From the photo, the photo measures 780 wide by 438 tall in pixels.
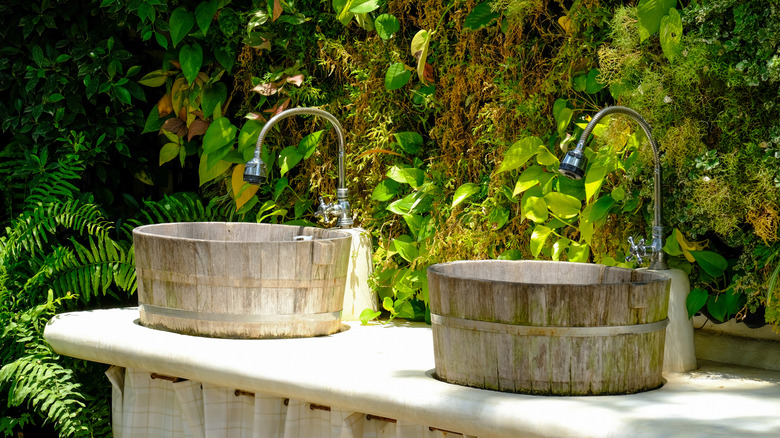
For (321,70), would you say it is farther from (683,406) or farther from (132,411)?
(683,406)

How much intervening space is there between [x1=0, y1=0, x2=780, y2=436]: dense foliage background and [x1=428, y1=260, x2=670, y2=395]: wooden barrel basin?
0.99 feet

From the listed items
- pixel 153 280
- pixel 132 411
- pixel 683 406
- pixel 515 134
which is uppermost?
pixel 515 134

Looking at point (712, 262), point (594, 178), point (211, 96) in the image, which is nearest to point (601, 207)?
point (594, 178)

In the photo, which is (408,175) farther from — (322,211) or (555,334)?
(555,334)

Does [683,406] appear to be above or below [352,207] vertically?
below

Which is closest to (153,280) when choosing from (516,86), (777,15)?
(516,86)

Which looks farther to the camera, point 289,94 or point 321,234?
point 289,94

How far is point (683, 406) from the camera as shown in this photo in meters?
1.59

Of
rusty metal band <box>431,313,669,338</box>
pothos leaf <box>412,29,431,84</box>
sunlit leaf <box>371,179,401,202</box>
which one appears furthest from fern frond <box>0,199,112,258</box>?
rusty metal band <box>431,313,669,338</box>

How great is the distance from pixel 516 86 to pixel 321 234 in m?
0.73

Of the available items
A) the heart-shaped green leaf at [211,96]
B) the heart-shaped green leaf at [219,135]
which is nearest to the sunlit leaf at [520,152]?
the heart-shaped green leaf at [219,135]

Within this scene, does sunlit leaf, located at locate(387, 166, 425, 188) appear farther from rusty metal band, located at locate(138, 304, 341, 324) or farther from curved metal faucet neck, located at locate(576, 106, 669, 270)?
curved metal faucet neck, located at locate(576, 106, 669, 270)

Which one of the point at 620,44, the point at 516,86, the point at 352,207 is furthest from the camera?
the point at 352,207

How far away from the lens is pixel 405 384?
1.78 meters
